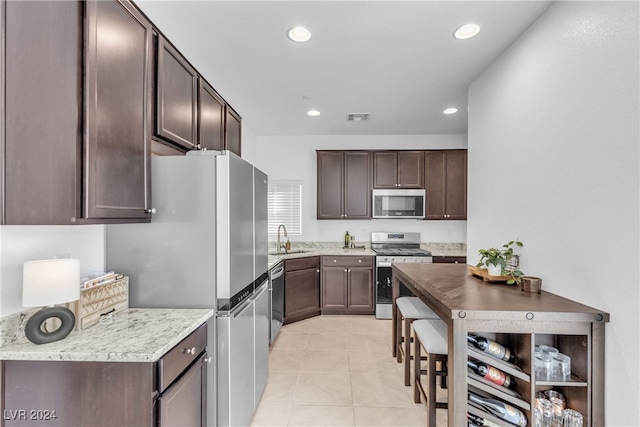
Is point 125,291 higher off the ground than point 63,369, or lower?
higher

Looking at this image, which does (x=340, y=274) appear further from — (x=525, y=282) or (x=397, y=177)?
(x=525, y=282)

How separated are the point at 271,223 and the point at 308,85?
2.41 m

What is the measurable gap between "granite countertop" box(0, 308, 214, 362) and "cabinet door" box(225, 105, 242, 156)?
1.76 m

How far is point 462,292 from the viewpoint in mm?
1636

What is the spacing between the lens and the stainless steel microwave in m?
4.12

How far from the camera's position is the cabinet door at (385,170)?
416 cm

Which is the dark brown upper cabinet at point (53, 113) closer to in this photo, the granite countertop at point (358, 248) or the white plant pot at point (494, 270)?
the white plant pot at point (494, 270)

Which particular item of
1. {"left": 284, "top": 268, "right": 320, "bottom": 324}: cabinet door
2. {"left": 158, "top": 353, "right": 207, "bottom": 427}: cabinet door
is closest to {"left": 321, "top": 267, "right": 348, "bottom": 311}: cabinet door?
{"left": 284, "top": 268, "right": 320, "bottom": 324}: cabinet door

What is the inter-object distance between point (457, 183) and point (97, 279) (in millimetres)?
4251

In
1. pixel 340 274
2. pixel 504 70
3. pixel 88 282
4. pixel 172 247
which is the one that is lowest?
pixel 340 274

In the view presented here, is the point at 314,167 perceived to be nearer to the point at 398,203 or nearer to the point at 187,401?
the point at 398,203

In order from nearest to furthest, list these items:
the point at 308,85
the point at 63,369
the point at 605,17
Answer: the point at 63,369
the point at 605,17
the point at 308,85

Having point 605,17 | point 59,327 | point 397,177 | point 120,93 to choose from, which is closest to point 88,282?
point 59,327

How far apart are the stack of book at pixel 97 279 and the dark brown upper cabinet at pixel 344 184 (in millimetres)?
2948
